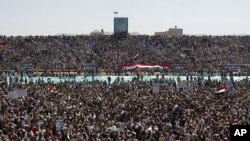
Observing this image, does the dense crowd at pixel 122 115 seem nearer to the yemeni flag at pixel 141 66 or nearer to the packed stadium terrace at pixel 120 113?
the packed stadium terrace at pixel 120 113

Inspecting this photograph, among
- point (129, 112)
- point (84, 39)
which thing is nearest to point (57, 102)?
point (129, 112)

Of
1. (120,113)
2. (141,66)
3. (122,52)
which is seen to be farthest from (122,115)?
(122,52)

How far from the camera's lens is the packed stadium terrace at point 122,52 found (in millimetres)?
58719

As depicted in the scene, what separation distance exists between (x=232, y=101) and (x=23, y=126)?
1133 centimetres

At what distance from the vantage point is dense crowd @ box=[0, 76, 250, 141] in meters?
18.4

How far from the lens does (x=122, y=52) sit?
65000 millimetres

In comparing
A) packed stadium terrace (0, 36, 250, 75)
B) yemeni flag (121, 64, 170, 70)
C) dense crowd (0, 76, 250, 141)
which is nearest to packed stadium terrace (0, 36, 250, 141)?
dense crowd (0, 76, 250, 141)

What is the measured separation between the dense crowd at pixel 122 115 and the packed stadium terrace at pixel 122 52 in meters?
24.6

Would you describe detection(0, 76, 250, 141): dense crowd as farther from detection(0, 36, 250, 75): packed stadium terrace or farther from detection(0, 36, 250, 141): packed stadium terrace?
detection(0, 36, 250, 75): packed stadium terrace

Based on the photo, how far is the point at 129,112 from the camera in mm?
23344

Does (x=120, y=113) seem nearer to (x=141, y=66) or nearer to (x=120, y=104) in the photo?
(x=120, y=104)

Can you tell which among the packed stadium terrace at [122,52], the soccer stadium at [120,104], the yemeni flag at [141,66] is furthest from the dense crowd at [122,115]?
the packed stadium terrace at [122,52]

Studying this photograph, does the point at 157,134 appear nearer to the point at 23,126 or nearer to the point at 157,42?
the point at 23,126

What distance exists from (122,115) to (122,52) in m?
42.1
